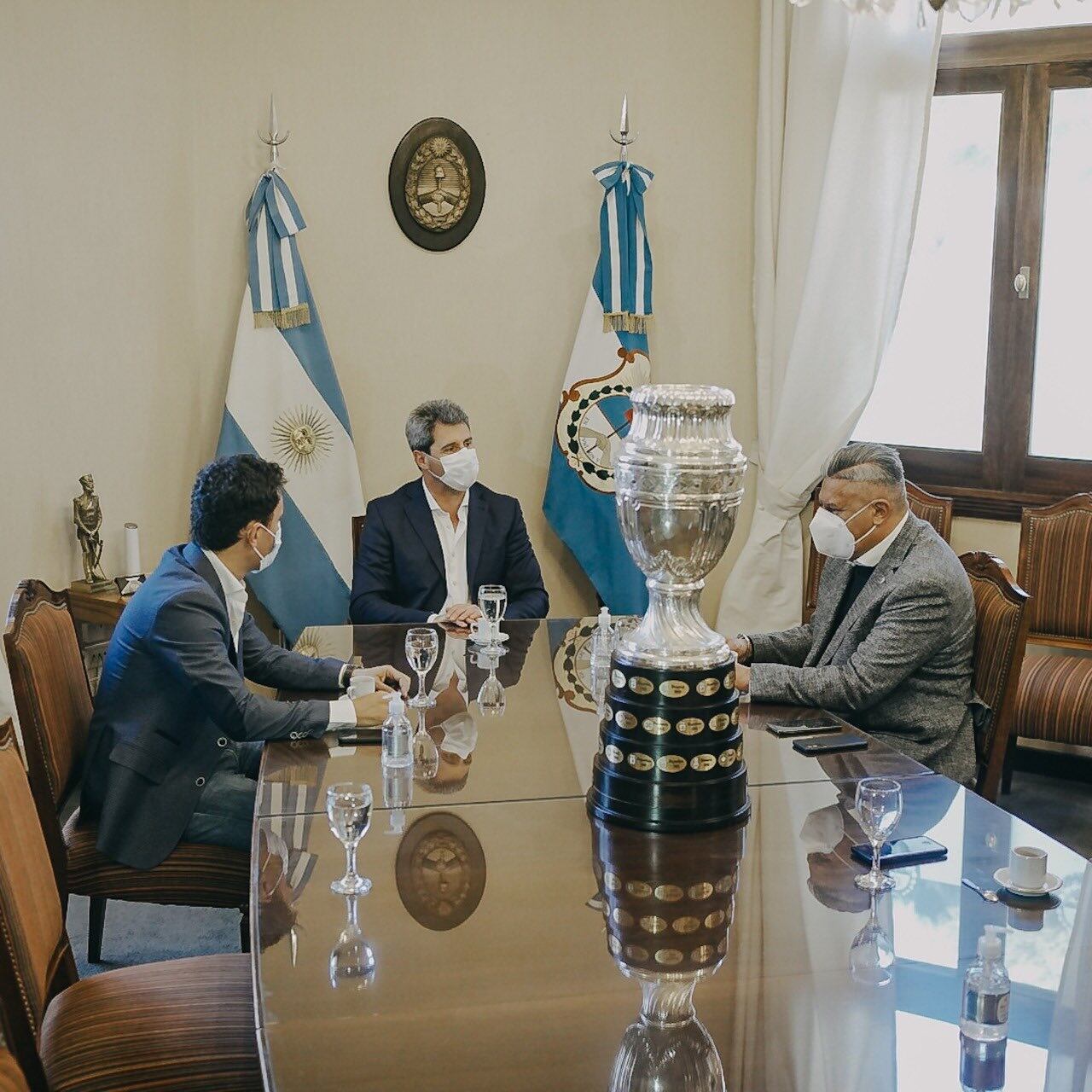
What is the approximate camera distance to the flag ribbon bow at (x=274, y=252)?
179 inches

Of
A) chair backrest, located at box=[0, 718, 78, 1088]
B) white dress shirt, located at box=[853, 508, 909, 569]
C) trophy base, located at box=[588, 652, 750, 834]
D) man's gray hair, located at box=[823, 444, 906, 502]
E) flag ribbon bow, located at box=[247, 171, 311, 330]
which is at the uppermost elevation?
flag ribbon bow, located at box=[247, 171, 311, 330]

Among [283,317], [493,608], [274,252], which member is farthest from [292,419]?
[493,608]

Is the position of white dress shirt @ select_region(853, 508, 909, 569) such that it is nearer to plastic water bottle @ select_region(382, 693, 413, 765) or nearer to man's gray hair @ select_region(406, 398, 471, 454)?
plastic water bottle @ select_region(382, 693, 413, 765)

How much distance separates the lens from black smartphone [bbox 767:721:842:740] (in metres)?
2.43

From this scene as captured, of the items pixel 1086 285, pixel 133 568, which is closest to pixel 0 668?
pixel 133 568

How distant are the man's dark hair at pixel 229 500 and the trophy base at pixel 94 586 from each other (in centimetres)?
124

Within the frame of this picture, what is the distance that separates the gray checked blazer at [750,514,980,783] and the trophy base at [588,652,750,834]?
0.79 meters

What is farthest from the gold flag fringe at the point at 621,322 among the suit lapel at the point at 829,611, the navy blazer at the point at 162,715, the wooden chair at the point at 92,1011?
the wooden chair at the point at 92,1011

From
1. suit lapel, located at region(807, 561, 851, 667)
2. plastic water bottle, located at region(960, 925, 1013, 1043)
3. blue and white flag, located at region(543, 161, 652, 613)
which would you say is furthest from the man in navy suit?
plastic water bottle, located at region(960, 925, 1013, 1043)

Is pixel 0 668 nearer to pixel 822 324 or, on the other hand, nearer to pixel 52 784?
pixel 52 784

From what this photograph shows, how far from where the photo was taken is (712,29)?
4742 millimetres

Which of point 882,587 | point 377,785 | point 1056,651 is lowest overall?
point 1056,651

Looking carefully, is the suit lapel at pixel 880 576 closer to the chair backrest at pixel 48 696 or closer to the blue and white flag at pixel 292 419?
the chair backrest at pixel 48 696

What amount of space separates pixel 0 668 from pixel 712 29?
3305 millimetres
